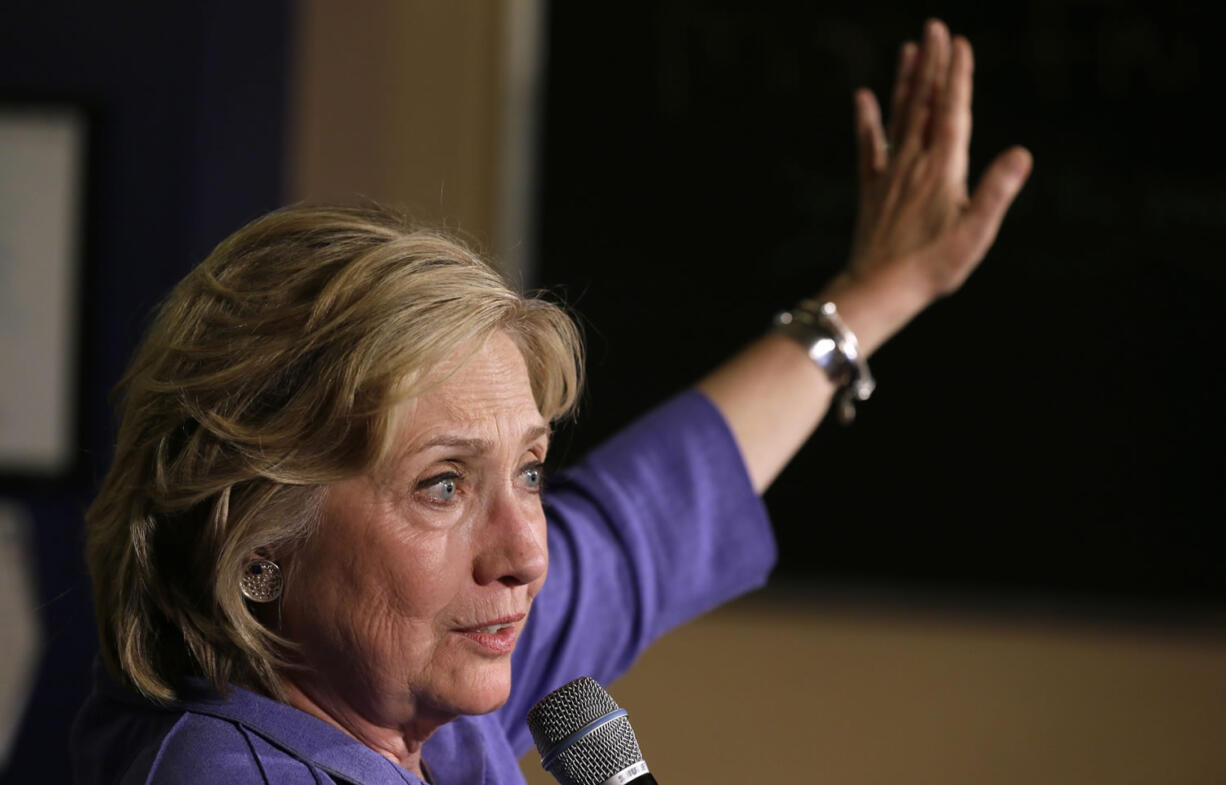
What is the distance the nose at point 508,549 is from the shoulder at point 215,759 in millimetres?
204

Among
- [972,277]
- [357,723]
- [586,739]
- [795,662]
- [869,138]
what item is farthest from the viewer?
[795,662]

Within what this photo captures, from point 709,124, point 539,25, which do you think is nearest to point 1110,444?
point 709,124

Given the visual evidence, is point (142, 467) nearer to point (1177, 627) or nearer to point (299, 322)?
point (299, 322)

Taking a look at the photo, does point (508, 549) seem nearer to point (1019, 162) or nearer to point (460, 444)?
point (460, 444)

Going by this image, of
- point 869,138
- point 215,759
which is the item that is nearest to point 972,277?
point 869,138

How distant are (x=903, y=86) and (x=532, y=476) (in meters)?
0.77

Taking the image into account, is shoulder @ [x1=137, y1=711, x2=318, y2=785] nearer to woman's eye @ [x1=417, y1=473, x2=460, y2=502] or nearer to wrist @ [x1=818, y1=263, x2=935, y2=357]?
woman's eye @ [x1=417, y1=473, x2=460, y2=502]

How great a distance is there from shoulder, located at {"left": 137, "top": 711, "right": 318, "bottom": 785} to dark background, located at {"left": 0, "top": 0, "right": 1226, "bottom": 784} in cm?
134

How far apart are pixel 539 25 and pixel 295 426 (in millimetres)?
1761

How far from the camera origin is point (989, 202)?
4.89ft

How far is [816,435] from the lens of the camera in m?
2.52

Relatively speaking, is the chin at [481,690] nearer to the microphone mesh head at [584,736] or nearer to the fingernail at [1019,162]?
the microphone mesh head at [584,736]

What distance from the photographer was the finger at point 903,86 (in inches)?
59.2

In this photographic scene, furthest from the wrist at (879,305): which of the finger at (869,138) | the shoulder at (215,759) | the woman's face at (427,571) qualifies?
the shoulder at (215,759)
